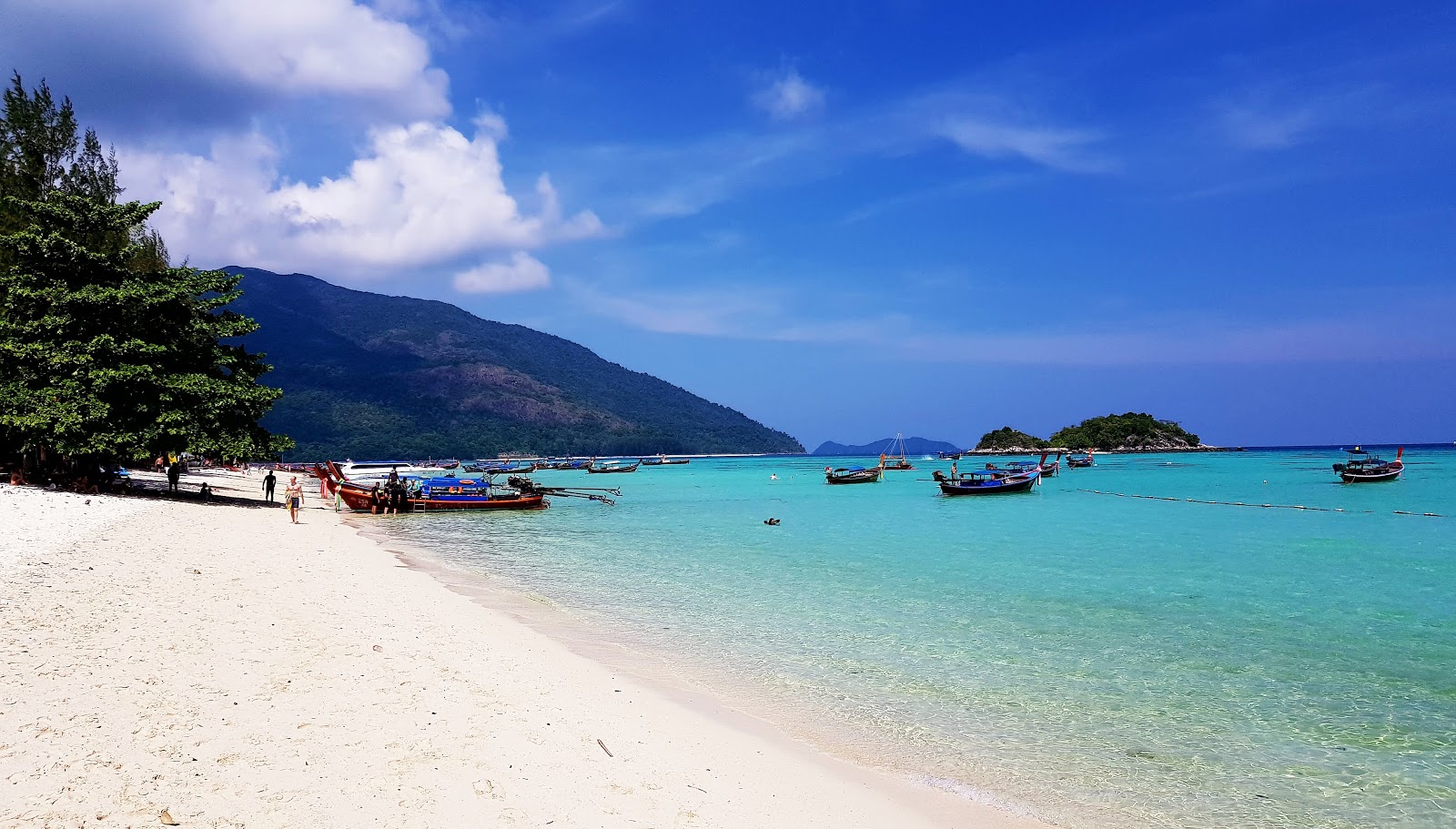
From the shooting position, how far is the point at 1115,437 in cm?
18200

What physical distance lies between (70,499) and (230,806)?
25.8 m

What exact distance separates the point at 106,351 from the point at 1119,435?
635ft

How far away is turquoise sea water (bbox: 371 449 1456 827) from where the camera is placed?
7.21 m

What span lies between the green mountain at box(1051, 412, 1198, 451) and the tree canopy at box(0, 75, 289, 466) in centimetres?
18224

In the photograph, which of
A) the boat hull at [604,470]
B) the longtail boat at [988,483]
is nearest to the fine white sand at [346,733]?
the longtail boat at [988,483]

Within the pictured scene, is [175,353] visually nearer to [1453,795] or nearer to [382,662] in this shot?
[382,662]

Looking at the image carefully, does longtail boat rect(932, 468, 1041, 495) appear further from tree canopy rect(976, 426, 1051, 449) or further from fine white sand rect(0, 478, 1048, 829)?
tree canopy rect(976, 426, 1051, 449)

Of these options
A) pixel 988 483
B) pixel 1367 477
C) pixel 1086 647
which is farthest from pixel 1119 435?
pixel 1086 647

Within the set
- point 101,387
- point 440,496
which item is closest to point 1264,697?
point 101,387

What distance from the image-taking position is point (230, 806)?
4.88 metres

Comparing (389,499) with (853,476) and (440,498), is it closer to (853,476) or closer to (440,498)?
(440,498)

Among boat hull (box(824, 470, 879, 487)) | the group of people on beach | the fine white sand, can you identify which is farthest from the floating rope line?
the group of people on beach

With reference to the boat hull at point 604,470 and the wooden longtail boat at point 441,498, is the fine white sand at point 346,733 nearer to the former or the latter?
the wooden longtail boat at point 441,498

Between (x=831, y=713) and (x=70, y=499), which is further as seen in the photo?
(x=70, y=499)
